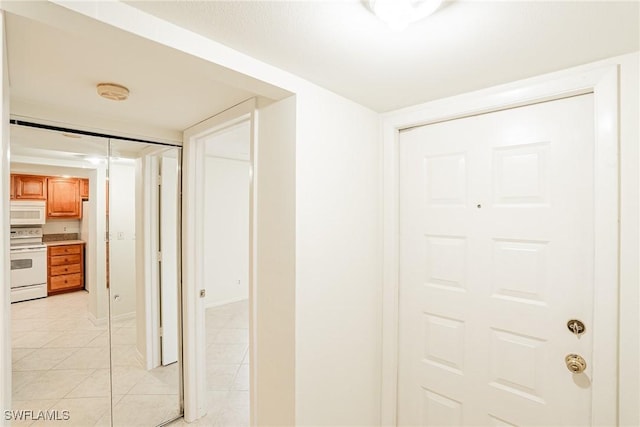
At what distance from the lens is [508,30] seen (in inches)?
40.1

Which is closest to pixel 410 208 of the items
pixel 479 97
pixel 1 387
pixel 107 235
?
pixel 479 97

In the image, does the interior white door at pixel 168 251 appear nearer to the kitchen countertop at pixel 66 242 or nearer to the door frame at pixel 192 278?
the door frame at pixel 192 278

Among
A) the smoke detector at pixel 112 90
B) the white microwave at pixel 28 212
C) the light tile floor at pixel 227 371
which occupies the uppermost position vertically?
the smoke detector at pixel 112 90

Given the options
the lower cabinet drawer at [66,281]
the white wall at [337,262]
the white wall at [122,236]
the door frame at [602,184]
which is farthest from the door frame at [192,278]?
the door frame at [602,184]

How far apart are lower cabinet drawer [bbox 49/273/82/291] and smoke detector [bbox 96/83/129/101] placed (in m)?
1.19

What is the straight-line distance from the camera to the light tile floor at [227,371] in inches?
89.6

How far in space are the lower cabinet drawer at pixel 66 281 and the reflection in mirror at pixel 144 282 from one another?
176 mm

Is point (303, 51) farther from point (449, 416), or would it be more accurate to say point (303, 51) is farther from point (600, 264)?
point (449, 416)

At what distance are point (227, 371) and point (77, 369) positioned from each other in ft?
4.29

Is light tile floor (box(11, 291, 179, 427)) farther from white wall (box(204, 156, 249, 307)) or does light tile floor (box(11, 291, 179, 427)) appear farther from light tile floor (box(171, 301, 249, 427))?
white wall (box(204, 156, 249, 307))

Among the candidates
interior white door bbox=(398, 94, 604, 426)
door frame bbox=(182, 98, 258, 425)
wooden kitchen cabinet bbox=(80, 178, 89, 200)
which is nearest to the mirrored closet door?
wooden kitchen cabinet bbox=(80, 178, 89, 200)

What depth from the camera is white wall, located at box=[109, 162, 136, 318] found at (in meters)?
1.96

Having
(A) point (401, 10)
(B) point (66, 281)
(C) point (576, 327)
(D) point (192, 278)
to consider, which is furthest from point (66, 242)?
(C) point (576, 327)

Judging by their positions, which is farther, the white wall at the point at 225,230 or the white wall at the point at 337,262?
the white wall at the point at 225,230
